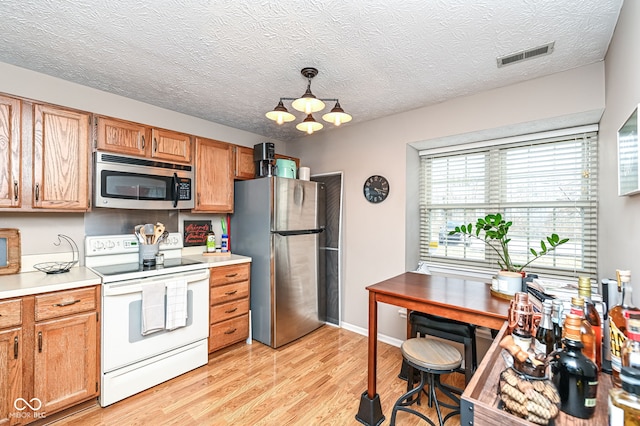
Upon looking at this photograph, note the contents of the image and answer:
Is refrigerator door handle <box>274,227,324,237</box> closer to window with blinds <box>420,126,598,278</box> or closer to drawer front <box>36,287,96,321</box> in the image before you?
window with blinds <box>420,126,598,278</box>

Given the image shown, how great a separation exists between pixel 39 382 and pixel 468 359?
281cm

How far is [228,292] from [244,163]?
1477 millimetres

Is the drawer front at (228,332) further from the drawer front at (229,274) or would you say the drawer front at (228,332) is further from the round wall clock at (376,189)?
the round wall clock at (376,189)

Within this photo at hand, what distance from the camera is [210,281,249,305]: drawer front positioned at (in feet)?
9.17

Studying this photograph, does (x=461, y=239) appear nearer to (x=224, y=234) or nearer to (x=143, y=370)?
(x=224, y=234)

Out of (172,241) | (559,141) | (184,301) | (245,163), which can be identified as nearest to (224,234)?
(172,241)

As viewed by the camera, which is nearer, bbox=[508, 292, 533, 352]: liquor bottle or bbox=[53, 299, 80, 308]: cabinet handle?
bbox=[508, 292, 533, 352]: liquor bottle

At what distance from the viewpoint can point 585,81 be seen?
2113 millimetres

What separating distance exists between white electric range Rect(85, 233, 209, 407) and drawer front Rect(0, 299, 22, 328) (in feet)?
1.39

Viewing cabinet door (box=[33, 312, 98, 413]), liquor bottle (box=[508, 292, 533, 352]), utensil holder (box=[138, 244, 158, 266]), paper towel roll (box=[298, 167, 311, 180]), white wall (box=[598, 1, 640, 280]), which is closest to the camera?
liquor bottle (box=[508, 292, 533, 352])

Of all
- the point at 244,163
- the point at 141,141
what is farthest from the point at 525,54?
the point at 141,141

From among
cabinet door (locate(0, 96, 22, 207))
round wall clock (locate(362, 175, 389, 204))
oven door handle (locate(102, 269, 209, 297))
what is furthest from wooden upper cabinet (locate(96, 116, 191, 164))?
round wall clock (locate(362, 175, 389, 204))

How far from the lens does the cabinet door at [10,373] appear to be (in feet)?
5.63

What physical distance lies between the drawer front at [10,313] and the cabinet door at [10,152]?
705 mm
